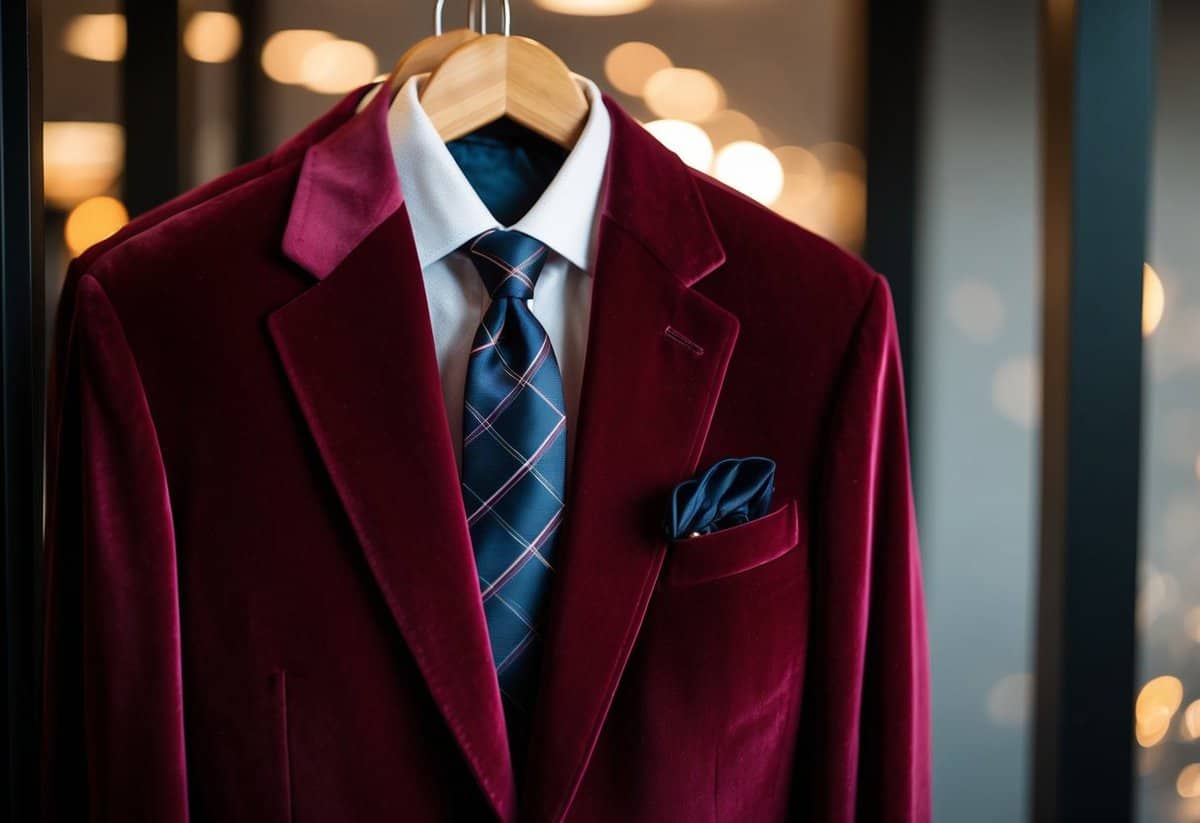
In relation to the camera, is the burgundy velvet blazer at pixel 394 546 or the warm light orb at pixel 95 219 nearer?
the burgundy velvet blazer at pixel 394 546

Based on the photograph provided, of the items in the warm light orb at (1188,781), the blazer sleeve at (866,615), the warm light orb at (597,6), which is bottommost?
the warm light orb at (1188,781)

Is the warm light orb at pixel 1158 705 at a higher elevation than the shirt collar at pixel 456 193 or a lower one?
lower

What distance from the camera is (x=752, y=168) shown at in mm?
1562

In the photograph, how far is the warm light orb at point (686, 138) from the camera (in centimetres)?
154

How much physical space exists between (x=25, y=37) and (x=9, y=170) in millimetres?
105

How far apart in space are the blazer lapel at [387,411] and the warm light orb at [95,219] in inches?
29.1

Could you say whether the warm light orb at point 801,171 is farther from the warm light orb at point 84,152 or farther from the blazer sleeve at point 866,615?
the warm light orb at point 84,152

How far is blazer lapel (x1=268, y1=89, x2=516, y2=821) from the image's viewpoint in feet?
2.52

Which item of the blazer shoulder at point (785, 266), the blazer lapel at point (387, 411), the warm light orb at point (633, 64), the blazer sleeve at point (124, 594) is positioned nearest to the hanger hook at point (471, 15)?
the blazer lapel at point (387, 411)

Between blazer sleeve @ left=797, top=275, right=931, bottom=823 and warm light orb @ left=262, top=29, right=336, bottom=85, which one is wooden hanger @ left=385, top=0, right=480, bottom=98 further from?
warm light orb @ left=262, top=29, right=336, bottom=85

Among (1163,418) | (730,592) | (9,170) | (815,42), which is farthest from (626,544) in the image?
(1163,418)

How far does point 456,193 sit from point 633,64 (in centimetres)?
78

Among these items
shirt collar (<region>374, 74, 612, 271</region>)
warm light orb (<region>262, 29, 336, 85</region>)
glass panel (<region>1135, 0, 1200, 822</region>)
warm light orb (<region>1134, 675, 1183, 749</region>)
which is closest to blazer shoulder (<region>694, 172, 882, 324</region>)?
shirt collar (<region>374, 74, 612, 271</region>)

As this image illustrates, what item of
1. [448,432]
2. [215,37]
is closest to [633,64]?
[215,37]
